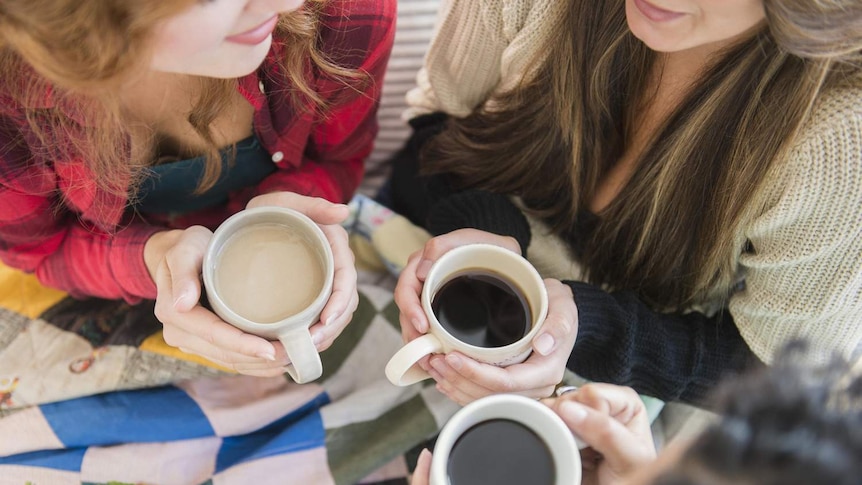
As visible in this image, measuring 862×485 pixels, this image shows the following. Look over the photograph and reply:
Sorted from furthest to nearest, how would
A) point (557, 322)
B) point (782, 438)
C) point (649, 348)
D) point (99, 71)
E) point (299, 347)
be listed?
point (649, 348) → point (557, 322) → point (299, 347) → point (99, 71) → point (782, 438)

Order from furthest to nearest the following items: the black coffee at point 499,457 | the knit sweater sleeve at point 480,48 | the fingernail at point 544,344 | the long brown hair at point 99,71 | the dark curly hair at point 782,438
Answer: the knit sweater sleeve at point 480,48
the fingernail at point 544,344
the black coffee at point 499,457
the long brown hair at point 99,71
the dark curly hair at point 782,438

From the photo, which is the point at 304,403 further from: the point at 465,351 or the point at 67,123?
the point at 67,123

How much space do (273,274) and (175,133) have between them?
0.28m

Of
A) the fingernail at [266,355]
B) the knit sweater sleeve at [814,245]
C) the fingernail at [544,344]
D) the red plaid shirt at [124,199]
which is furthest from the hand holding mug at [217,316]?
the knit sweater sleeve at [814,245]

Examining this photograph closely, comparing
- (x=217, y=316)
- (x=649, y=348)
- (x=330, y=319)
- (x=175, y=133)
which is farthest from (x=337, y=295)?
(x=649, y=348)

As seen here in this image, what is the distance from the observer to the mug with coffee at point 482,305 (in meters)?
0.72

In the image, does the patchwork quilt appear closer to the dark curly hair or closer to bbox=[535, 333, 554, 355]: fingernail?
bbox=[535, 333, 554, 355]: fingernail

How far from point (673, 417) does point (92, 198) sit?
2.89 feet

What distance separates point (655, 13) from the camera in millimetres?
651

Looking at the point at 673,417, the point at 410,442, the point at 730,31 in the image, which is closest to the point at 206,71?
the point at 730,31

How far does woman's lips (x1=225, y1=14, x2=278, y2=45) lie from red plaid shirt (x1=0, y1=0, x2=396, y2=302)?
0.52ft

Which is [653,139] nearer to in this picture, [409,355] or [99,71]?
[409,355]

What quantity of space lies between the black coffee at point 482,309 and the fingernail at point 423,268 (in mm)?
30

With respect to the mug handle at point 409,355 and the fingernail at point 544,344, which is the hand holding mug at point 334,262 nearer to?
the mug handle at point 409,355
